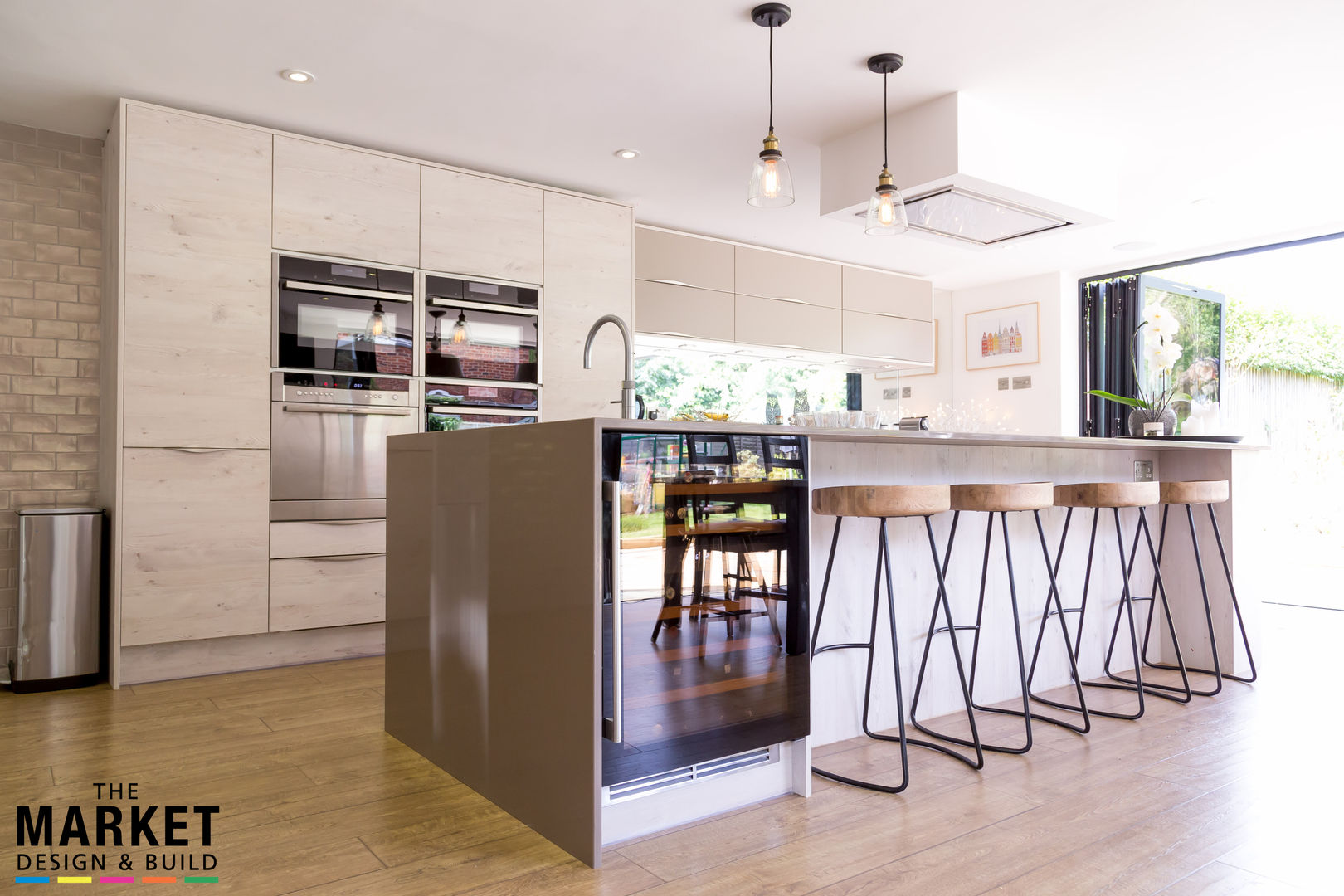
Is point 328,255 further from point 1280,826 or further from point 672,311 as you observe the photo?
point 1280,826

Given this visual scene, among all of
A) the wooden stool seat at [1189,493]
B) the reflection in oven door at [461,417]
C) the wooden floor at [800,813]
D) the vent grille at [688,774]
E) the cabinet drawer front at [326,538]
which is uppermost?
the reflection in oven door at [461,417]

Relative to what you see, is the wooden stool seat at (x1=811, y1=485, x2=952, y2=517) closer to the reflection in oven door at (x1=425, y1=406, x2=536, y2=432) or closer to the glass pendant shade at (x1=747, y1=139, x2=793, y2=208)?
the glass pendant shade at (x1=747, y1=139, x2=793, y2=208)

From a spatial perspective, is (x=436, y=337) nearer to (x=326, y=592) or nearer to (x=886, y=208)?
(x=326, y=592)

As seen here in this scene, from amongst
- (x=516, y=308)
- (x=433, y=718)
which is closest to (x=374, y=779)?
(x=433, y=718)

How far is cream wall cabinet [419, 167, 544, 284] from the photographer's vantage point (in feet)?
13.7

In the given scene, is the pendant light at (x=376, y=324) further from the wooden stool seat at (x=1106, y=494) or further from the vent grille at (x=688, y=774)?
the wooden stool seat at (x=1106, y=494)

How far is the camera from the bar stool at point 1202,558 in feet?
10.9

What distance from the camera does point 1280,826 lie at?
2.05 m

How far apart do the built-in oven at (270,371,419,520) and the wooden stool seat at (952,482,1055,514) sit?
7.83 feet

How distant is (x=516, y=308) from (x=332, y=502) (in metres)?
1.30

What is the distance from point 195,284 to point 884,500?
9.56 ft

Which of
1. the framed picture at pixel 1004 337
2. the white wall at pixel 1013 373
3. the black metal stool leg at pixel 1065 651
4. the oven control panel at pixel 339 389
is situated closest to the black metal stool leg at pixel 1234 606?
the black metal stool leg at pixel 1065 651

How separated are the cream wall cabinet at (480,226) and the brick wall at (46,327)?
1462 millimetres

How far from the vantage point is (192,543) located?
354 cm
